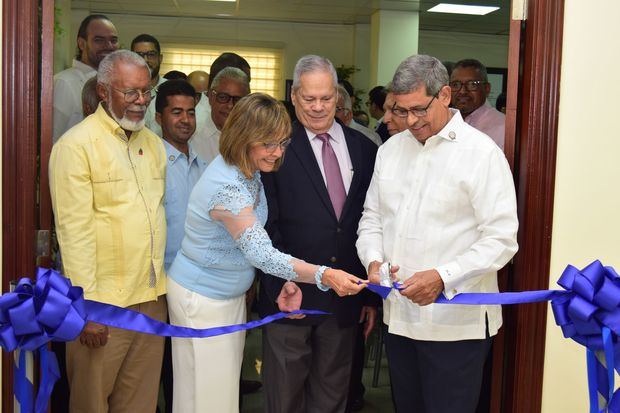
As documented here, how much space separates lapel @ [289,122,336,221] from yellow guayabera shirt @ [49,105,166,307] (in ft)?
A: 1.80

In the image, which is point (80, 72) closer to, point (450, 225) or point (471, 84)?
point (471, 84)

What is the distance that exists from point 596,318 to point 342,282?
2.75 feet

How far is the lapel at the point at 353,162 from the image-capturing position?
2.93 meters

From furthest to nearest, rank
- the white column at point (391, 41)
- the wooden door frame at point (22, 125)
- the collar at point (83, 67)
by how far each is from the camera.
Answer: the white column at point (391, 41) → the collar at point (83, 67) → the wooden door frame at point (22, 125)

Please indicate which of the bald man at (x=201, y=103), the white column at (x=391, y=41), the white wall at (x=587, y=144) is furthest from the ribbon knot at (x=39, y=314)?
the white column at (x=391, y=41)

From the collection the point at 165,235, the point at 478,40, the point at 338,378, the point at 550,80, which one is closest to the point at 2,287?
the point at 165,235

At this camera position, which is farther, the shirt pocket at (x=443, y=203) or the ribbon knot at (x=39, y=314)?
the shirt pocket at (x=443, y=203)

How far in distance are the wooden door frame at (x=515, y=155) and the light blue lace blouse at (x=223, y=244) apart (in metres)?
0.52

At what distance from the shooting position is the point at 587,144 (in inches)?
106

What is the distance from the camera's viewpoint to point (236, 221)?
101 inches

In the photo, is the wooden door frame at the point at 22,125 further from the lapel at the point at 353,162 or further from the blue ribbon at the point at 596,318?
the blue ribbon at the point at 596,318

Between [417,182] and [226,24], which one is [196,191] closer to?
[417,182]

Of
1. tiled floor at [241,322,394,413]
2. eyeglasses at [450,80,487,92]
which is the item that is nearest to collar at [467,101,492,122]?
eyeglasses at [450,80,487,92]

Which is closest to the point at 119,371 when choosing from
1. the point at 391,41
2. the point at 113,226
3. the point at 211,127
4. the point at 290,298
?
the point at 113,226
